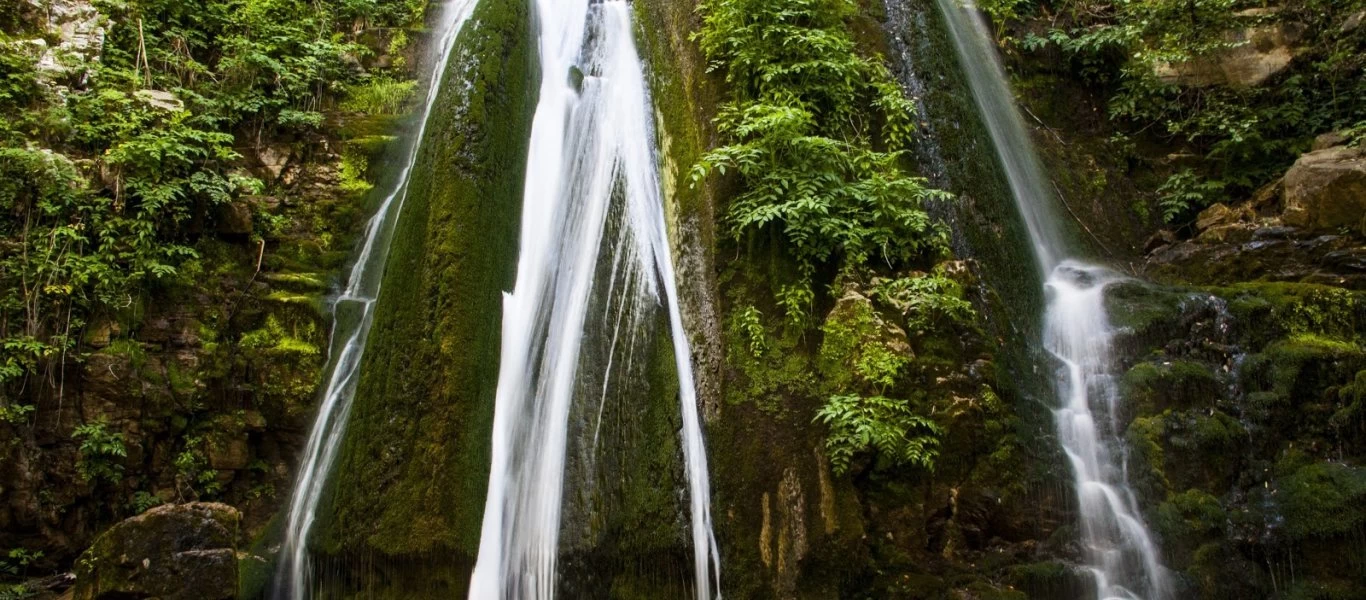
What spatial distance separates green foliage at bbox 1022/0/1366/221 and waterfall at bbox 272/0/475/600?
792cm

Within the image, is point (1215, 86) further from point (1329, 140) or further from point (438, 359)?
point (438, 359)

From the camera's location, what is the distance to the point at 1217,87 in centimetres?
928

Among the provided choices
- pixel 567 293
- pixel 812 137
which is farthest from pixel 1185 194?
pixel 567 293

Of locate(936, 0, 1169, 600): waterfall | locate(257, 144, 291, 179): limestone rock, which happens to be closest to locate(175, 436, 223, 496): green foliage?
locate(257, 144, 291, 179): limestone rock

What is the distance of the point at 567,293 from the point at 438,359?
1185mm

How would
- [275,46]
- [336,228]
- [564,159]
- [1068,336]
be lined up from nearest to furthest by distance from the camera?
1. [1068,336]
2. [564,159]
3. [336,228]
4. [275,46]

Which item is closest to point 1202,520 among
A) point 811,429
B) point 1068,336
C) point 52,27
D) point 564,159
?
point 1068,336

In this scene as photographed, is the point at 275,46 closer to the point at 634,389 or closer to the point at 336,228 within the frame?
the point at 336,228

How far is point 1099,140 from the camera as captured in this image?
9.65m

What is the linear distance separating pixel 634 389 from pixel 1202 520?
13.0ft

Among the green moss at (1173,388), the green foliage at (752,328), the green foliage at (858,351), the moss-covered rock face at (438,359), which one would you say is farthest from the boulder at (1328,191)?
the moss-covered rock face at (438,359)

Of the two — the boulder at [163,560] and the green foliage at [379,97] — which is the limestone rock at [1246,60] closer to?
the green foliage at [379,97]

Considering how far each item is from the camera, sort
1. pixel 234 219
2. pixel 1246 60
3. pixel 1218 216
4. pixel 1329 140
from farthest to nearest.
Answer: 1. pixel 1246 60
2. pixel 1218 216
3. pixel 234 219
4. pixel 1329 140

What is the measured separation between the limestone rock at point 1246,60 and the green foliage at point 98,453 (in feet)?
38.4
